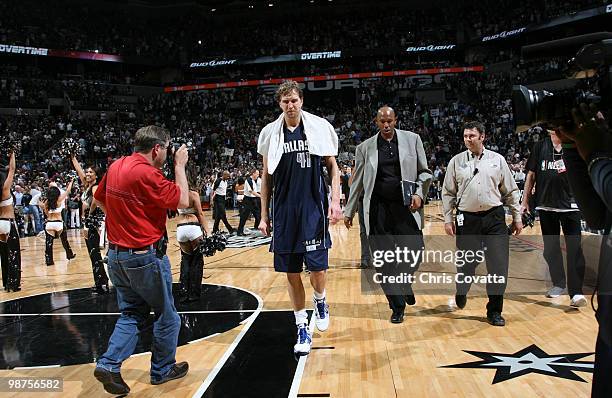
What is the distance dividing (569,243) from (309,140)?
3190mm

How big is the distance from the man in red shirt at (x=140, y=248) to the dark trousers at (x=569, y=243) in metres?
3.93

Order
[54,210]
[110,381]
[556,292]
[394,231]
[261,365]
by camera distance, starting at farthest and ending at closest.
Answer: [54,210], [556,292], [394,231], [261,365], [110,381]

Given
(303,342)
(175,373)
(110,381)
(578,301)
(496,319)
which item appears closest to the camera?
(110,381)

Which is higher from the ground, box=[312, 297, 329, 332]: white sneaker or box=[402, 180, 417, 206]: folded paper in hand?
box=[402, 180, 417, 206]: folded paper in hand

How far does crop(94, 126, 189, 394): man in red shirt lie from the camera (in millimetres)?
3385

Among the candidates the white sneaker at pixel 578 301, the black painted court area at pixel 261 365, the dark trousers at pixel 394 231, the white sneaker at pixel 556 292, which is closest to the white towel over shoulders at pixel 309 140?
the dark trousers at pixel 394 231

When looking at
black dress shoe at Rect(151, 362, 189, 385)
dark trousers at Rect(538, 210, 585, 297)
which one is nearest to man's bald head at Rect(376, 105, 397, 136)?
dark trousers at Rect(538, 210, 585, 297)

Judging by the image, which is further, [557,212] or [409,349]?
[557,212]

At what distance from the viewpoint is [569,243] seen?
529 cm

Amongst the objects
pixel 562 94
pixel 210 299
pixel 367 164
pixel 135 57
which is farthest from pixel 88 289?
pixel 135 57

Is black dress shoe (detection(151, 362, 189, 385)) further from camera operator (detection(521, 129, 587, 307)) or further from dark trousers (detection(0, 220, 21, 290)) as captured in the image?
dark trousers (detection(0, 220, 21, 290))

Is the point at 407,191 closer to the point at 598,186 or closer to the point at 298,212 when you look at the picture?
the point at 298,212

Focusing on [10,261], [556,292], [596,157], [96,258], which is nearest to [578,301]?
[556,292]

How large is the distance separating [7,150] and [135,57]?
13.3 meters
